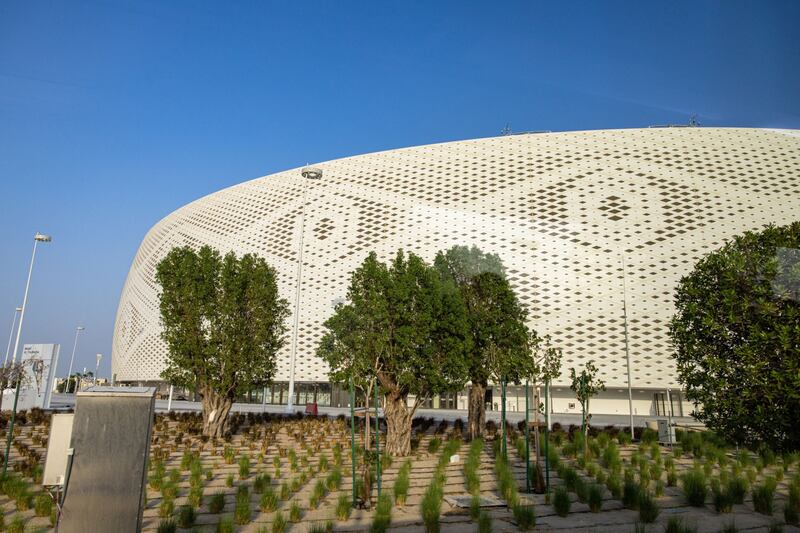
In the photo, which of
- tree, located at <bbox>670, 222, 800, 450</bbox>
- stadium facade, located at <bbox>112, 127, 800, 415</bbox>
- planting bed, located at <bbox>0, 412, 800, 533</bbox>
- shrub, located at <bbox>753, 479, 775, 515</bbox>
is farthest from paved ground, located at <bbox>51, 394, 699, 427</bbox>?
tree, located at <bbox>670, 222, 800, 450</bbox>

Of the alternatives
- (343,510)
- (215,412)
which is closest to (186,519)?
(343,510)

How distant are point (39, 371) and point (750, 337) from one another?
32.3m

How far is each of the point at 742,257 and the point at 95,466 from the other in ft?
29.9

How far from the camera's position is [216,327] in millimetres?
18719

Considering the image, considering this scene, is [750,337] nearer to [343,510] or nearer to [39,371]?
[343,510]

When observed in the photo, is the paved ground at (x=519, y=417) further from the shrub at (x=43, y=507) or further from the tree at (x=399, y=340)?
the shrub at (x=43, y=507)

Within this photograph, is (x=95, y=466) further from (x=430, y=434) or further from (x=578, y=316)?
(x=578, y=316)

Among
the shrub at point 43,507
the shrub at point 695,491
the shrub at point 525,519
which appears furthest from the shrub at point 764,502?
the shrub at point 43,507

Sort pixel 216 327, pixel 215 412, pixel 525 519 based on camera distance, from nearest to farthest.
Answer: pixel 525 519, pixel 215 412, pixel 216 327

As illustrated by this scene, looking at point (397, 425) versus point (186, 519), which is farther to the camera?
point (397, 425)

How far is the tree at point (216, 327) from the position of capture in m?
18.1

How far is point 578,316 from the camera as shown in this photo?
38938 millimetres

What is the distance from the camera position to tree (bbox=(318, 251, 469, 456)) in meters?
14.9

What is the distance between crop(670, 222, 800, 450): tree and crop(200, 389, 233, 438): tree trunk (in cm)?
1467
